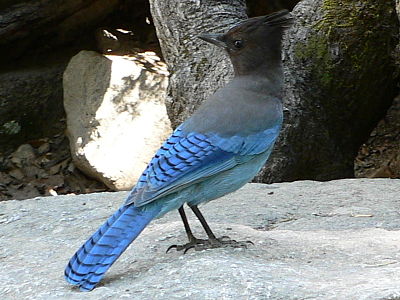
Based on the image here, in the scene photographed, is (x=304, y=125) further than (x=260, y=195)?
Yes

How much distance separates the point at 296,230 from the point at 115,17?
4.62 meters

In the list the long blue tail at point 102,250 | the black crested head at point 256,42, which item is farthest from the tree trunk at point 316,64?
the long blue tail at point 102,250

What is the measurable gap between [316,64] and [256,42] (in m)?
2.36

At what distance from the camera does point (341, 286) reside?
335 centimetres

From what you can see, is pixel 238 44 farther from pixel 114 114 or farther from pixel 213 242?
pixel 114 114

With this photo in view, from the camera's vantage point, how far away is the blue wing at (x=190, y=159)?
3771 mm

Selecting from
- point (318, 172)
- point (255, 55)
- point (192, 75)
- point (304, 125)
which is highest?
point (255, 55)

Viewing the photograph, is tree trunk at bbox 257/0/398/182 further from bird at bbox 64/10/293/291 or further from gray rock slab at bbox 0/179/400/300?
bird at bbox 64/10/293/291

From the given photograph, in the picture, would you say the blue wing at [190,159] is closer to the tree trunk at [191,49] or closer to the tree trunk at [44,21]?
the tree trunk at [191,49]

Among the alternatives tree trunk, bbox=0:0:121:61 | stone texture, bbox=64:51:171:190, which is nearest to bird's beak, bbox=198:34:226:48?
stone texture, bbox=64:51:171:190

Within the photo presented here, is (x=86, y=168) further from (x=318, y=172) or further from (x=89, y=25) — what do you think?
(x=318, y=172)

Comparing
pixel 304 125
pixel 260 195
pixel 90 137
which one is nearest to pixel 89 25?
pixel 90 137

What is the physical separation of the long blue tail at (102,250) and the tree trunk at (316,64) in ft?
9.14

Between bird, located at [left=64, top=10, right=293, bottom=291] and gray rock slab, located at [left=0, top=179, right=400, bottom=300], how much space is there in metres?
0.15
